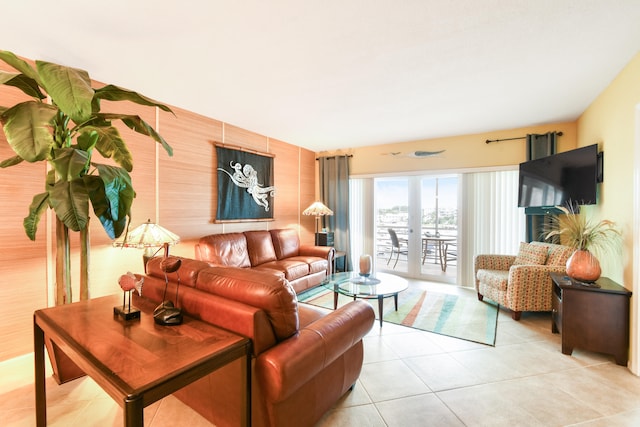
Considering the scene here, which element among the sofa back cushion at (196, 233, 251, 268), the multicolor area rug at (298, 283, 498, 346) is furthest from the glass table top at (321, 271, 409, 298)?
the sofa back cushion at (196, 233, 251, 268)

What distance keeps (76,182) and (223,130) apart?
8.42 ft

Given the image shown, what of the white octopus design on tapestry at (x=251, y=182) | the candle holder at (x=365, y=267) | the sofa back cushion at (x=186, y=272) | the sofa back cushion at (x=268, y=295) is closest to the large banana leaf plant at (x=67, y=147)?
the sofa back cushion at (x=186, y=272)

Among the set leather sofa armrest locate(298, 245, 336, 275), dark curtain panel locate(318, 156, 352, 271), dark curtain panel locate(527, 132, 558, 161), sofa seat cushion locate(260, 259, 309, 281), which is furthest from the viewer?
dark curtain panel locate(318, 156, 352, 271)

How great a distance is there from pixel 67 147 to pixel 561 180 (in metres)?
4.69

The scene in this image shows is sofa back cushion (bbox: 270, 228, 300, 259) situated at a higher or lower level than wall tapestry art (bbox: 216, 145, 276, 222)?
lower

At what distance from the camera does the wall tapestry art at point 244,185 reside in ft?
12.8

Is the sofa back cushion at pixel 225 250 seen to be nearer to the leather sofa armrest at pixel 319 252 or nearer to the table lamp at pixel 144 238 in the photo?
the table lamp at pixel 144 238

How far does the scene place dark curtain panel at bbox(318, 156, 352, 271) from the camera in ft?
17.9

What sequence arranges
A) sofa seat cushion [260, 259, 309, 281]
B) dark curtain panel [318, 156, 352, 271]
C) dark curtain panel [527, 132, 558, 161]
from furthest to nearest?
dark curtain panel [318, 156, 352, 271] < dark curtain panel [527, 132, 558, 161] < sofa seat cushion [260, 259, 309, 281]

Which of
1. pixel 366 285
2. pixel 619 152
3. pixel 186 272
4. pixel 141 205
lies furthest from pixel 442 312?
pixel 141 205

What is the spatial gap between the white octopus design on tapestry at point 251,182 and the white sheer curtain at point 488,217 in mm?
3228

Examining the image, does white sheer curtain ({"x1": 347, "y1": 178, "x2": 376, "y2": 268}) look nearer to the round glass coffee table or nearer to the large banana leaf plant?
the round glass coffee table

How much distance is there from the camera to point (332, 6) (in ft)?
5.47

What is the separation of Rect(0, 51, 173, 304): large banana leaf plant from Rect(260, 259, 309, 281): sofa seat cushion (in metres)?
2.10
